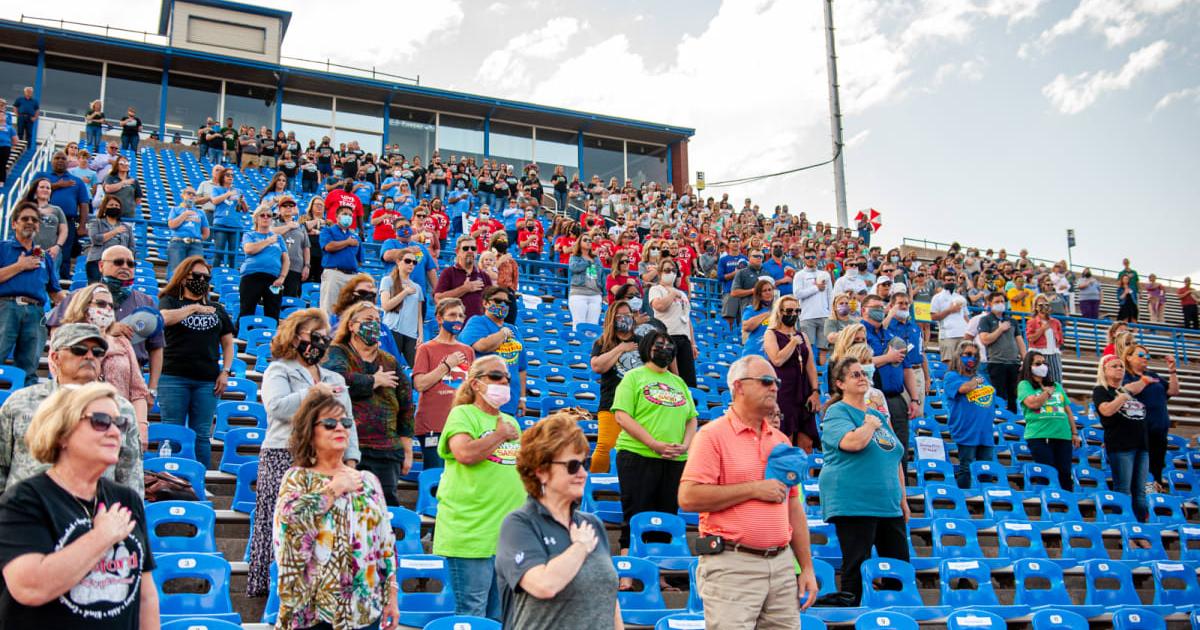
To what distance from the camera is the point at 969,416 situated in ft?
30.3

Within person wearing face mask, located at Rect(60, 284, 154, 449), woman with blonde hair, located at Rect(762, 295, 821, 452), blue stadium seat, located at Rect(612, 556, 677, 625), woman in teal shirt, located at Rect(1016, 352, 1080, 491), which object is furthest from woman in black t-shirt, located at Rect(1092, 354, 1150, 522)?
person wearing face mask, located at Rect(60, 284, 154, 449)

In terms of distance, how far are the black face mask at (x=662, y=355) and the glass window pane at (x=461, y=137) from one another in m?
24.7

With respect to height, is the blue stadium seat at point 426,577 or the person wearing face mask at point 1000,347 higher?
the person wearing face mask at point 1000,347

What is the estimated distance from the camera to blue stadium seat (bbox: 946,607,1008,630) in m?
4.71

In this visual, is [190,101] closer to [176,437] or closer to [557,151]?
[557,151]

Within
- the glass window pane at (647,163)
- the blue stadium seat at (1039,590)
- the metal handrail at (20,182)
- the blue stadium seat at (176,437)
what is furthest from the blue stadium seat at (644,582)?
the glass window pane at (647,163)

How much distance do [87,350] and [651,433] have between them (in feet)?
10.7

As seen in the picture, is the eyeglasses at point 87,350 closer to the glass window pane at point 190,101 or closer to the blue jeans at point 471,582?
the blue jeans at point 471,582

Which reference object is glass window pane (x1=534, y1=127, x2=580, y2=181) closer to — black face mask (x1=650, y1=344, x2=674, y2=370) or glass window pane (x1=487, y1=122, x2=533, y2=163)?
glass window pane (x1=487, y1=122, x2=533, y2=163)

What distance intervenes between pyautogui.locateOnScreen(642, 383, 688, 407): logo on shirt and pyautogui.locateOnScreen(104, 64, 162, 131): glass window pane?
24180 millimetres

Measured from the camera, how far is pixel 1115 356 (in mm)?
9367

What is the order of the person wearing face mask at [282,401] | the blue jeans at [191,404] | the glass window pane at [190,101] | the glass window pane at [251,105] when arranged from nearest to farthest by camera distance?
the person wearing face mask at [282,401] < the blue jeans at [191,404] < the glass window pane at [190,101] < the glass window pane at [251,105]

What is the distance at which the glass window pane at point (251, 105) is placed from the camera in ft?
90.2

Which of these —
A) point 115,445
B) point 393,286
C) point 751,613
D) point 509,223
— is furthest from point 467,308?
point 509,223
